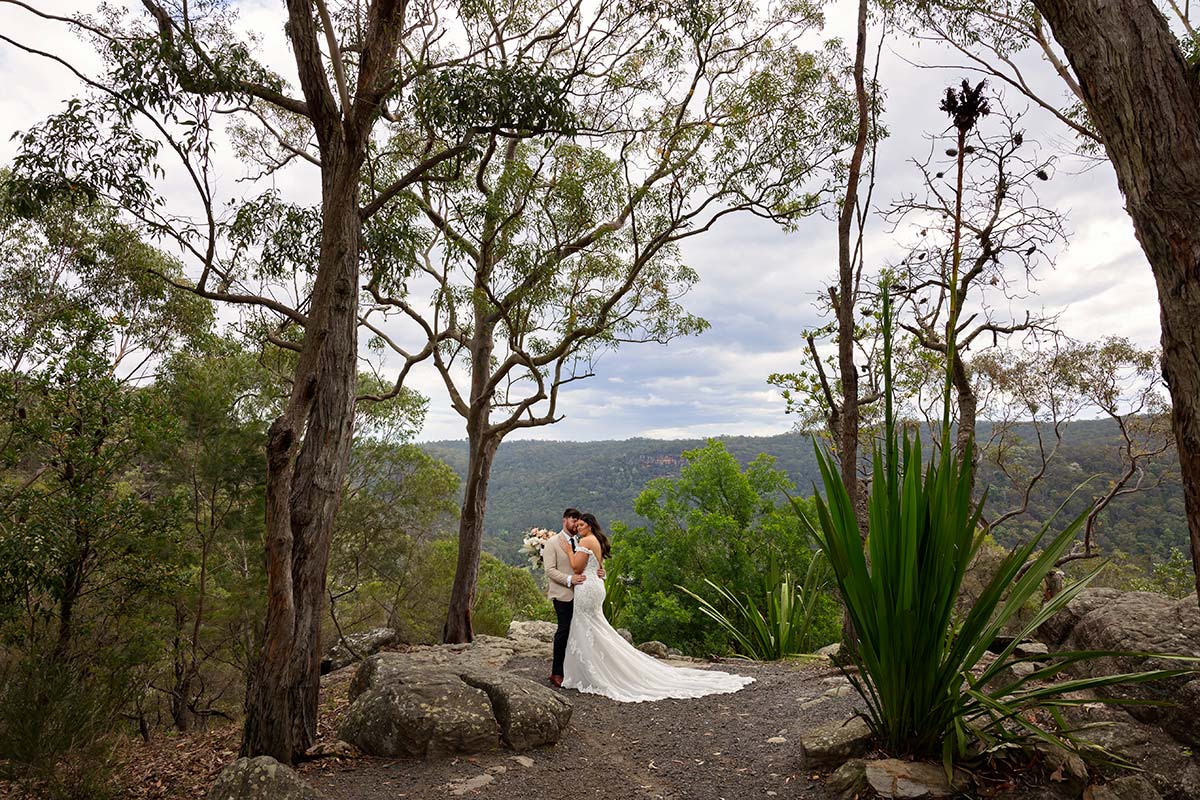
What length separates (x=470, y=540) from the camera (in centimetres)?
1007

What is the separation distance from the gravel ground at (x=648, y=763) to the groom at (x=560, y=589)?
0.96 metres

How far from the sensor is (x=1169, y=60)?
8.91 feet

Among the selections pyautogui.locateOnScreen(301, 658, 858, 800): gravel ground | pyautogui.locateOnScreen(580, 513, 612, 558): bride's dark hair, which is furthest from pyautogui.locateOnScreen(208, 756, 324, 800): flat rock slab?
pyautogui.locateOnScreen(580, 513, 612, 558): bride's dark hair

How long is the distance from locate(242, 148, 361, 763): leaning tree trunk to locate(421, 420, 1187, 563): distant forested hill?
5.83m

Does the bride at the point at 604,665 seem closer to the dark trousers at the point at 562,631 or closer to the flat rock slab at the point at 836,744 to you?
the dark trousers at the point at 562,631

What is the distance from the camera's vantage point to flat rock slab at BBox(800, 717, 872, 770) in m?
3.79

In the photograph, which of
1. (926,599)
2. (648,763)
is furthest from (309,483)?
(926,599)

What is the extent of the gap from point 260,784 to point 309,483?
2047mm

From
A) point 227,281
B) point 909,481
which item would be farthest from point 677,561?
point 909,481

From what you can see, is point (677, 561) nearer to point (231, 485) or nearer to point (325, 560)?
point (231, 485)

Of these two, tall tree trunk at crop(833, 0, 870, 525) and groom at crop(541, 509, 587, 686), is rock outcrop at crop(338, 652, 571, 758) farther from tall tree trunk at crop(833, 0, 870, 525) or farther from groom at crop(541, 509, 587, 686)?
tall tree trunk at crop(833, 0, 870, 525)

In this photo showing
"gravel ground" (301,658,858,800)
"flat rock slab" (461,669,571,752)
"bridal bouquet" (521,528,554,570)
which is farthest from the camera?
"bridal bouquet" (521,528,554,570)

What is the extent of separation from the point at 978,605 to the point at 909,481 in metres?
0.63

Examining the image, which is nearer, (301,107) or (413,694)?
(413,694)
